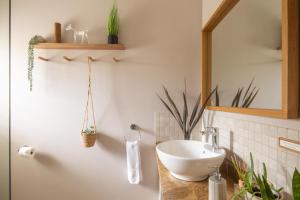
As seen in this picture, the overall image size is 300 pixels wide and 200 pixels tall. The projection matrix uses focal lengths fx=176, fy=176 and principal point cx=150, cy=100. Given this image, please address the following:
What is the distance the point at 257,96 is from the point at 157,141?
0.94 m

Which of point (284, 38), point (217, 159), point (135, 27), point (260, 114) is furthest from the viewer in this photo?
point (135, 27)

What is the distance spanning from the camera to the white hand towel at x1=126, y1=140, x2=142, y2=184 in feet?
5.05

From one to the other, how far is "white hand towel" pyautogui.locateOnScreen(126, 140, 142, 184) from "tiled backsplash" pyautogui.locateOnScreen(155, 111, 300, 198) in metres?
0.70

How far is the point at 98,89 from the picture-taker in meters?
1.61

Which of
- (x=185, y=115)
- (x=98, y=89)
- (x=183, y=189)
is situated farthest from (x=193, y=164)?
(x=98, y=89)

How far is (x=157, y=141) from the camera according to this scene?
5.30 feet

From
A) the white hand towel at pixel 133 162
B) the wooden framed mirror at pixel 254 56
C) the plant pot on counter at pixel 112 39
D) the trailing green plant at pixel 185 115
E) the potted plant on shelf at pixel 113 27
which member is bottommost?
the white hand towel at pixel 133 162

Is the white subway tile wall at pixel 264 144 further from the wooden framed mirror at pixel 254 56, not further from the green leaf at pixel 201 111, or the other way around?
the green leaf at pixel 201 111

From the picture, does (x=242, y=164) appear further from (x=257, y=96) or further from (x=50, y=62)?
(x=50, y=62)

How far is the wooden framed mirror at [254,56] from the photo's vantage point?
67 centimetres

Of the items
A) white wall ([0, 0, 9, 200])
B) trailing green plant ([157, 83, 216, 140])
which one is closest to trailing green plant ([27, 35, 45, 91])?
white wall ([0, 0, 9, 200])

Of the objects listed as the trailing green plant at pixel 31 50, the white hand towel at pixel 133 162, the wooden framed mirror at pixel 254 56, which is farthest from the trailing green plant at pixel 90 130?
the wooden framed mirror at pixel 254 56

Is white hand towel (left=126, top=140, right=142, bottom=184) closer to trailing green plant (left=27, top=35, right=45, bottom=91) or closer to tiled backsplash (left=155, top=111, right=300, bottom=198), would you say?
tiled backsplash (left=155, top=111, right=300, bottom=198)

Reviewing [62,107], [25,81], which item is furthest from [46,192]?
[25,81]
